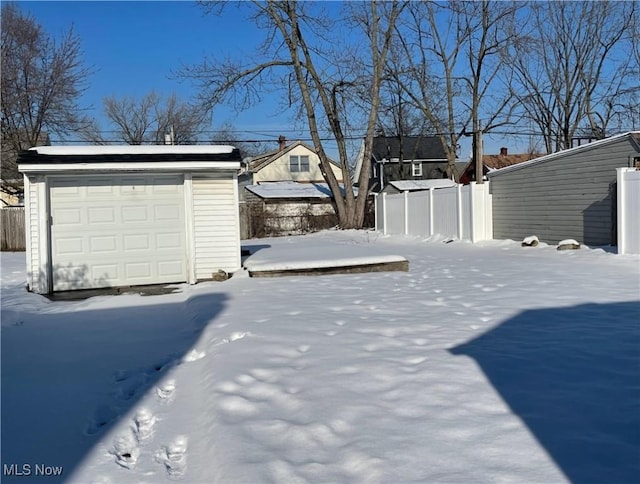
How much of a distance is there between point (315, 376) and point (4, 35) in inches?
1129

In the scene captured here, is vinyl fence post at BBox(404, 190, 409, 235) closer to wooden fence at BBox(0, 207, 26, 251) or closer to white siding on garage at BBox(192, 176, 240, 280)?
white siding on garage at BBox(192, 176, 240, 280)

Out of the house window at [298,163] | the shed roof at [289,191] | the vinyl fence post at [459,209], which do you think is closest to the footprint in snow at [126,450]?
the vinyl fence post at [459,209]

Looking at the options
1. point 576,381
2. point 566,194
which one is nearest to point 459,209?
point 566,194

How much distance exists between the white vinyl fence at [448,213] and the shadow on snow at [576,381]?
1231cm

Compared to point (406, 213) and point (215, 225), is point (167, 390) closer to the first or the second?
point (215, 225)

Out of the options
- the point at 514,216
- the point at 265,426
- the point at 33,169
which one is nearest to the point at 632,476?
the point at 265,426

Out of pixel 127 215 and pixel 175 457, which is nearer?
pixel 175 457

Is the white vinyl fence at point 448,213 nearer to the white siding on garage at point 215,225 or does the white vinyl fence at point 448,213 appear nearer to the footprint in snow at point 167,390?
the white siding on garage at point 215,225

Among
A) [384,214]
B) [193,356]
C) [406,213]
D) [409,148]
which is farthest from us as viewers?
[409,148]

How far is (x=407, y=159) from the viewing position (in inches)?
1805

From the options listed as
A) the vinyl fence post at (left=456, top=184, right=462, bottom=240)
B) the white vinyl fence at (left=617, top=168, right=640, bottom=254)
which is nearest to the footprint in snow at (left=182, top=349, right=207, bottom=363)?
the white vinyl fence at (left=617, top=168, right=640, bottom=254)

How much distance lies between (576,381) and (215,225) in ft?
26.9

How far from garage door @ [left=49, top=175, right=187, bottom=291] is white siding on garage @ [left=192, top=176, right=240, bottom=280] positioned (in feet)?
1.02

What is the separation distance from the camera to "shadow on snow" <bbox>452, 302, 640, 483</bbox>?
312 centimetres
